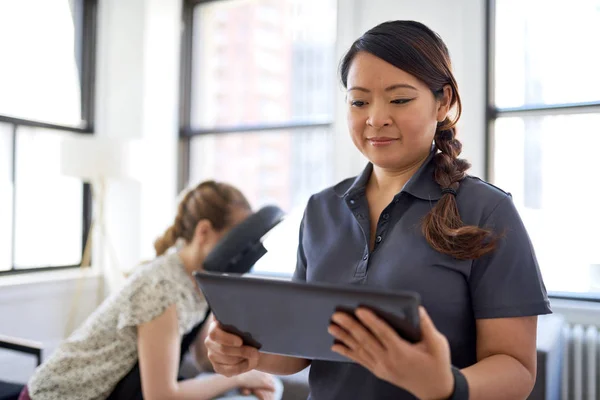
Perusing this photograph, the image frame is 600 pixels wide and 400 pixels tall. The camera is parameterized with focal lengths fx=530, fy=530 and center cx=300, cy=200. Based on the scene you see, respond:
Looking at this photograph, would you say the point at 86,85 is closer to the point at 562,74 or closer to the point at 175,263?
the point at 175,263

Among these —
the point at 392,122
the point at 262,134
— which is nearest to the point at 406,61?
the point at 392,122

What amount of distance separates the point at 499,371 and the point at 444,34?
7.58 ft

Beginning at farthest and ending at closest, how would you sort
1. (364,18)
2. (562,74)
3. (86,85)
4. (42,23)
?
(86,85) → (42,23) → (364,18) → (562,74)

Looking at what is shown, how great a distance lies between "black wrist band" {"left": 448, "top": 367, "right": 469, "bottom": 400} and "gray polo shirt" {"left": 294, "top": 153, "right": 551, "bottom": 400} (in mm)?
Result: 124

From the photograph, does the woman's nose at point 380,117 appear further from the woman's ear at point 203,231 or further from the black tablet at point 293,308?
the woman's ear at point 203,231

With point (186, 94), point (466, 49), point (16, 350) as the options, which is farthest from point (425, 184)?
point (186, 94)

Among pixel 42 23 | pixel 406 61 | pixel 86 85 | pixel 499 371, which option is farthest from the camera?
pixel 86 85

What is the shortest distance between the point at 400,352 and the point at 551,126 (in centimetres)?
240

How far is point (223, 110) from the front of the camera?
3836mm

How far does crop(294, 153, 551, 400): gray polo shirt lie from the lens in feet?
2.70

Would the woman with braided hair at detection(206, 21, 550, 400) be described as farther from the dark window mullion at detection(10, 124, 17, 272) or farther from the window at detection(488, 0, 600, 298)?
the dark window mullion at detection(10, 124, 17, 272)

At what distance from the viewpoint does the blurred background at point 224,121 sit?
267 cm

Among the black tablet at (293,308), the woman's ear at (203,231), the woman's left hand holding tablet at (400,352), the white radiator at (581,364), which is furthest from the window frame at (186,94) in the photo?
the woman's left hand holding tablet at (400,352)

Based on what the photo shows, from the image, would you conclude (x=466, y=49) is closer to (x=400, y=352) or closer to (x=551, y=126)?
(x=551, y=126)
